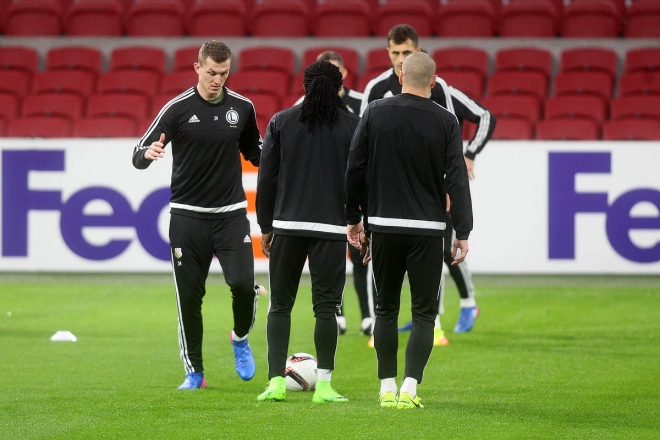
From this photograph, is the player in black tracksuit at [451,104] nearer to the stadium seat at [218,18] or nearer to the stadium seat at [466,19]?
the stadium seat at [466,19]

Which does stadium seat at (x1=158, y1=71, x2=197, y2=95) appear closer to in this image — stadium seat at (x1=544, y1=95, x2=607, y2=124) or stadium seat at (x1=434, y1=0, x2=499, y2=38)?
stadium seat at (x1=434, y1=0, x2=499, y2=38)

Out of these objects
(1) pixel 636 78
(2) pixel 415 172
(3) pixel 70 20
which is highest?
(3) pixel 70 20

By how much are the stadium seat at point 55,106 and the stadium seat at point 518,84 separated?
18.9ft

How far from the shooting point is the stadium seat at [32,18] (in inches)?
660

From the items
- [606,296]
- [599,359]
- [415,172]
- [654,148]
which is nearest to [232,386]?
[415,172]

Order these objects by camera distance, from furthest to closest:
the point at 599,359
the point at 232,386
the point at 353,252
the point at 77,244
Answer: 1. the point at 77,244
2. the point at 353,252
3. the point at 599,359
4. the point at 232,386

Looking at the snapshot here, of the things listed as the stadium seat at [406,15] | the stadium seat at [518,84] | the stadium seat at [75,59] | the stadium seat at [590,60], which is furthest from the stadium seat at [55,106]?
the stadium seat at [590,60]

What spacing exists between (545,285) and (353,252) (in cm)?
393

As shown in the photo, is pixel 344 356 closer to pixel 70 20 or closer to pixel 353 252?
pixel 353 252

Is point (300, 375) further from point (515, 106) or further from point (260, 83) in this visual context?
point (260, 83)

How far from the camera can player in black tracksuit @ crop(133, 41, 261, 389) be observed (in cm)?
643

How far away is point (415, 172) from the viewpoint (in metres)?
5.73

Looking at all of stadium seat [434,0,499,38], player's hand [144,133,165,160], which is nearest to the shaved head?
player's hand [144,133,165,160]

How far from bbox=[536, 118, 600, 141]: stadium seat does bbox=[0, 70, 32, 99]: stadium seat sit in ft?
24.3
